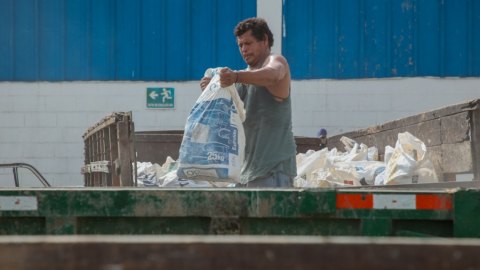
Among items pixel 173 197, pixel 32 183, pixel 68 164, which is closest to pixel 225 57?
pixel 68 164

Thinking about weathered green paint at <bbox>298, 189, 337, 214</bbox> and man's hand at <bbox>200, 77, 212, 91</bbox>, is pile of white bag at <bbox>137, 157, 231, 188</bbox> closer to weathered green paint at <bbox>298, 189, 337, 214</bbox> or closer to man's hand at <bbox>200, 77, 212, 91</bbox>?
man's hand at <bbox>200, 77, 212, 91</bbox>

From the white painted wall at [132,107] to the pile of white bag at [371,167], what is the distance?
3813 mm

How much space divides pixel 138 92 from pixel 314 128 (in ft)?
11.1

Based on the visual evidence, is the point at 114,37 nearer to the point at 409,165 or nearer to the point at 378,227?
the point at 409,165

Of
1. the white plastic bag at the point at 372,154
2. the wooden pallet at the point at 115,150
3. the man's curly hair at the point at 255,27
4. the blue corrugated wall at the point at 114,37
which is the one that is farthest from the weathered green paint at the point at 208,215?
the blue corrugated wall at the point at 114,37

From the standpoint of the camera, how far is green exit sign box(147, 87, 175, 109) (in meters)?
8.41

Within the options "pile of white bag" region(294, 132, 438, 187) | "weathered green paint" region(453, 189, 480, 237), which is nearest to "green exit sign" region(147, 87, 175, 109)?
"pile of white bag" region(294, 132, 438, 187)

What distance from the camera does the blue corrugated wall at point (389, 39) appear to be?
8289 mm

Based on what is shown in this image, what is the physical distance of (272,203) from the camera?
1.56 metres

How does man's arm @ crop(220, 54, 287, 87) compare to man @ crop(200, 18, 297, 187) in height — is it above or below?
above

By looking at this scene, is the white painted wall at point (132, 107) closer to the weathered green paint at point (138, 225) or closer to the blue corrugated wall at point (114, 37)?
the blue corrugated wall at point (114, 37)

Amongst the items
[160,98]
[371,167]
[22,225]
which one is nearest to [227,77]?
[22,225]

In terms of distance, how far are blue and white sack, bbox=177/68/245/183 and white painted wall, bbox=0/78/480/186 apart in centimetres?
599

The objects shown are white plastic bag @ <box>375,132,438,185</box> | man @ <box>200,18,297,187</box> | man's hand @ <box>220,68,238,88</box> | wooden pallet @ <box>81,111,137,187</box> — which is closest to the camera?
man's hand @ <box>220,68,238,88</box>
